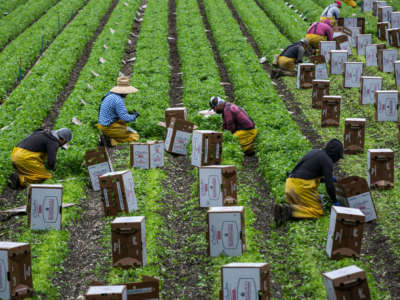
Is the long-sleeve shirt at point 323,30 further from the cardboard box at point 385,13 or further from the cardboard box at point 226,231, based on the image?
the cardboard box at point 226,231

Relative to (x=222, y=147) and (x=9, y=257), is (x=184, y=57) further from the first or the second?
(x=9, y=257)

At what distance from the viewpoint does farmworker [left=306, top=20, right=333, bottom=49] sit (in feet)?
69.7

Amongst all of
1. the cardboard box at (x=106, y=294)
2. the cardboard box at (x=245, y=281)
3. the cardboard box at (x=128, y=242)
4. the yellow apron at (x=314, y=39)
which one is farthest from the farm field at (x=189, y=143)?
the yellow apron at (x=314, y=39)

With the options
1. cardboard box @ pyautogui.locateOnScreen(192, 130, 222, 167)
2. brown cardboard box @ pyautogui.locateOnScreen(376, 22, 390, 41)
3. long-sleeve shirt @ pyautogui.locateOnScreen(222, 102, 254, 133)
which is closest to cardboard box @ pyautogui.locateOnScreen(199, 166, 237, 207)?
cardboard box @ pyautogui.locateOnScreen(192, 130, 222, 167)

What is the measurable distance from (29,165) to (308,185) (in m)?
6.04

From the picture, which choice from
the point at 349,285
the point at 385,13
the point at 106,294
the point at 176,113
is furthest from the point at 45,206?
the point at 385,13

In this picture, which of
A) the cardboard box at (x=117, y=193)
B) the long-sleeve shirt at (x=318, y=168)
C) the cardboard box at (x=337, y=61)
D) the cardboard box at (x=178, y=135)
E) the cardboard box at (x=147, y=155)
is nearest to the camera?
the long-sleeve shirt at (x=318, y=168)

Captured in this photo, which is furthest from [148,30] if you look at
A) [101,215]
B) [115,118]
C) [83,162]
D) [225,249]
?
[225,249]

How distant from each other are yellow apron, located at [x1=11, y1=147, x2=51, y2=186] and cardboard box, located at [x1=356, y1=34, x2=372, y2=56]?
14.2 meters

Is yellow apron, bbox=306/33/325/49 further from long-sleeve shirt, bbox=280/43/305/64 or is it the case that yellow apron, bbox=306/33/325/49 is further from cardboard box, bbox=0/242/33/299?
cardboard box, bbox=0/242/33/299

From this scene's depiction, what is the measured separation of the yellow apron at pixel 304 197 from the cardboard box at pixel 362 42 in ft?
42.3

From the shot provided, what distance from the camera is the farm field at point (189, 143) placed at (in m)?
8.41

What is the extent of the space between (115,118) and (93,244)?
4.95 metres

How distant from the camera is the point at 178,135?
1316 cm
